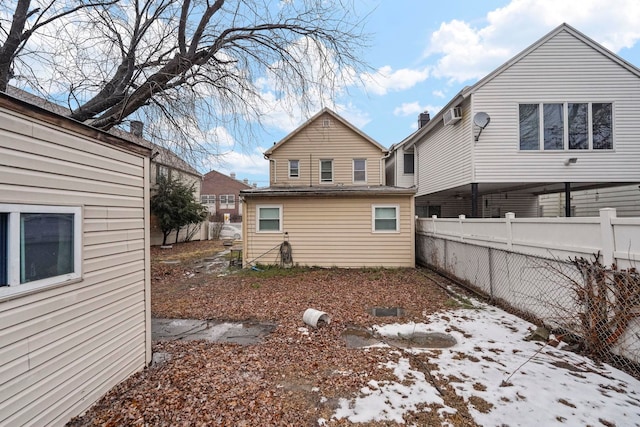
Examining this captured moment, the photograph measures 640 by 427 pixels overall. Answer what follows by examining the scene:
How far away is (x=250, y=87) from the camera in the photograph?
22.2ft

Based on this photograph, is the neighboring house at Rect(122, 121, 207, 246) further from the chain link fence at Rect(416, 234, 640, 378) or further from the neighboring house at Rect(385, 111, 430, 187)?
the neighboring house at Rect(385, 111, 430, 187)

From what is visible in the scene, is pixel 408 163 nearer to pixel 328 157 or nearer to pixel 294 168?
pixel 328 157

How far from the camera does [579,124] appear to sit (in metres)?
9.12

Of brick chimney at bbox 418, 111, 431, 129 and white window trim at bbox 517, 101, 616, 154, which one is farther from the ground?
brick chimney at bbox 418, 111, 431, 129

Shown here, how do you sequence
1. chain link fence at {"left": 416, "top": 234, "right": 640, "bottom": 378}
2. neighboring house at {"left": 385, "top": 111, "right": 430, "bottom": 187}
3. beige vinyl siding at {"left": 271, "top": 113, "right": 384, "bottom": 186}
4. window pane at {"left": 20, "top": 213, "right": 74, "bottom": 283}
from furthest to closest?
neighboring house at {"left": 385, "top": 111, "right": 430, "bottom": 187}
beige vinyl siding at {"left": 271, "top": 113, "right": 384, "bottom": 186}
chain link fence at {"left": 416, "top": 234, "right": 640, "bottom": 378}
window pane at {"left": 20, "top": 213, "right": 74, "bottom": 283}

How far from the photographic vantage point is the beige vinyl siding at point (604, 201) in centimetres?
1169

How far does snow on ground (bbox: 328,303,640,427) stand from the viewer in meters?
2.52

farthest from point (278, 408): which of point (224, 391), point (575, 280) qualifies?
point (575, 280)

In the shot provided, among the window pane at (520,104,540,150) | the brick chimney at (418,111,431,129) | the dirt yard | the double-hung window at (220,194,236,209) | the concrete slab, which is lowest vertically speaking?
the concrete slab

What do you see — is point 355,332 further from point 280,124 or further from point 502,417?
point 280,124

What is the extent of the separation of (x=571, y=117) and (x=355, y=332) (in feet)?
33.7

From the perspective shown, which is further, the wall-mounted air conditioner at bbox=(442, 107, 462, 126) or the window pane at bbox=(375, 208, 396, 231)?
the window pane at bbox=(375, 208, 396, 231)

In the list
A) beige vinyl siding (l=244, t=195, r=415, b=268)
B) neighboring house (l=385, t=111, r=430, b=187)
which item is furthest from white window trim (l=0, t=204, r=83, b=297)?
neighboring house (l=385, t=111, r=430, b=187)

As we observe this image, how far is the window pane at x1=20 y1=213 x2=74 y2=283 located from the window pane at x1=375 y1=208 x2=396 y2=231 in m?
8.67
